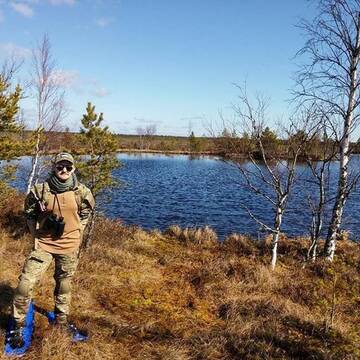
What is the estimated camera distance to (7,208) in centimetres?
1181

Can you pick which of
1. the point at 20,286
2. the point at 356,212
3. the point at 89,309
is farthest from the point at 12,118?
the point at 356,212

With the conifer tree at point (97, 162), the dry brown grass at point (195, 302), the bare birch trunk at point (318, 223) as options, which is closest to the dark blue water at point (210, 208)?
the conifer tree at point (97, 162)

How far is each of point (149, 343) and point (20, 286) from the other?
5.98 ft

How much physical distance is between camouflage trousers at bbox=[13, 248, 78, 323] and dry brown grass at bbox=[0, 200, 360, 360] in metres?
0.35

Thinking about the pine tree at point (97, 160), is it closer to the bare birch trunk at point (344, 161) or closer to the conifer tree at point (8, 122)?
the conifer tree at point (8, 122)

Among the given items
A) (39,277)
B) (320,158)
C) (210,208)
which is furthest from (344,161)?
(210,208)

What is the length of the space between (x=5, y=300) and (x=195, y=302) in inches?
123

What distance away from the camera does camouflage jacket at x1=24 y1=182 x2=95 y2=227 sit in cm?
446

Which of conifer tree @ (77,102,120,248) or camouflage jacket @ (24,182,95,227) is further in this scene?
conifer tree @ (77,102,120,248)

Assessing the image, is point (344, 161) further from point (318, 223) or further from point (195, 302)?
point (195, 302)

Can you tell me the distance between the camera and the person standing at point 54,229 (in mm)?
4402

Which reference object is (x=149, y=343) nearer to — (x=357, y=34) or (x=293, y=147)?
(x=293, y=147)

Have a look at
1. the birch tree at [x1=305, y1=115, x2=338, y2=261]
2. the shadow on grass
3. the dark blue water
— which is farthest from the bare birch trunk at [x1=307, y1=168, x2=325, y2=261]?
the shadow on grass

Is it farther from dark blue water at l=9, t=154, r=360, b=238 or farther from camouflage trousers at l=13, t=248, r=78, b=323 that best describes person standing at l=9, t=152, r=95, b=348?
dark blue water at l=9, t=154, r=360, b=238
